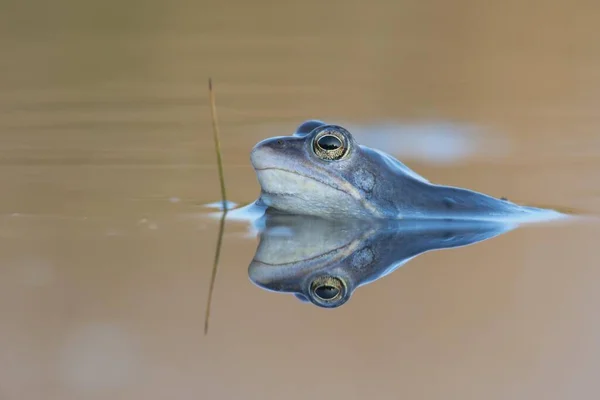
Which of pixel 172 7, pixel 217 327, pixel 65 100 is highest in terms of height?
pixel 217 327

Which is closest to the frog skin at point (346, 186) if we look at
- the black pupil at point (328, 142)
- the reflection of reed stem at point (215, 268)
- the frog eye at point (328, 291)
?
the black pupil at point (328, 142)

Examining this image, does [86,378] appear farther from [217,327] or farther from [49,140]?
[49,140]

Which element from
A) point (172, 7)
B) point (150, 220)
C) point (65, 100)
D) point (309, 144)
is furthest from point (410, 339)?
point (172, 7)

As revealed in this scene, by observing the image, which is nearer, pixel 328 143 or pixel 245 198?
pixel 328 143

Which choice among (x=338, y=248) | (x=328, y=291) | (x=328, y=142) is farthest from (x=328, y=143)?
(x=328, y=291)

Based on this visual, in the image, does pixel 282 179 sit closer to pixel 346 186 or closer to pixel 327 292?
pixel 346 186

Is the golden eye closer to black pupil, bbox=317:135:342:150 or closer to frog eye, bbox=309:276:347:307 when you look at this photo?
black pupil, bbox=317:135:342:150
